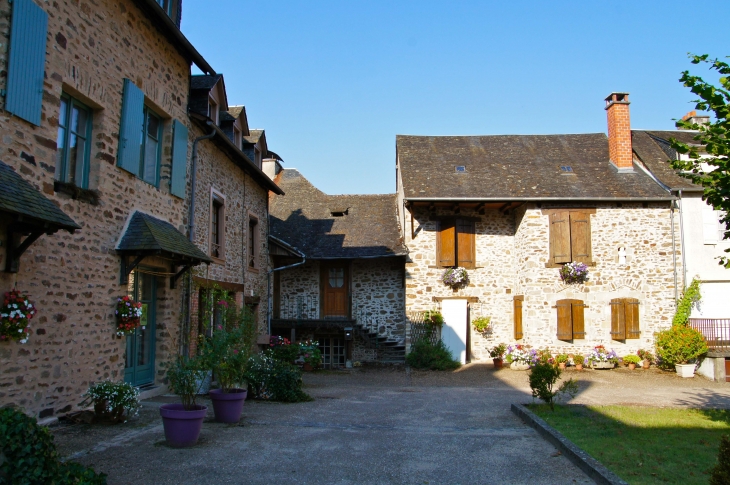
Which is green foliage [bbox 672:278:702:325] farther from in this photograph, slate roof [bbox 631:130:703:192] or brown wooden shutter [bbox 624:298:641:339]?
slate roof [bbox 631:130:703:192]

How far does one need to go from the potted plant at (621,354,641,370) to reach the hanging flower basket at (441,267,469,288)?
4805 millimetres

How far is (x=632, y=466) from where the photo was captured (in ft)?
18.1

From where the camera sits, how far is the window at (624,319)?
15633 mm

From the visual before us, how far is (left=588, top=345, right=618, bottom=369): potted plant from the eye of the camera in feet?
51.0

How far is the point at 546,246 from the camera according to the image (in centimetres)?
1602

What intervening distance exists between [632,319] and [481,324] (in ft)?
13.4

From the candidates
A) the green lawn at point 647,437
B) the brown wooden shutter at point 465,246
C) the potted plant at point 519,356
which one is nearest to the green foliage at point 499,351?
the potted plant at point 519,356

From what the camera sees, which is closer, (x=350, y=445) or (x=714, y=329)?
(x=350, y=445)

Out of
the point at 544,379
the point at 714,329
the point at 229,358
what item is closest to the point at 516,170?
the point at 714,329

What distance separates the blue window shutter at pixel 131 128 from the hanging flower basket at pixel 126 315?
76.5 inches

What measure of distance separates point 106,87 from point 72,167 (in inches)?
50.0

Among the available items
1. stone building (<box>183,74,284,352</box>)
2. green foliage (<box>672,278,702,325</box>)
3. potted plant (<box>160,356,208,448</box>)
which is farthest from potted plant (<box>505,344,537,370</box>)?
potted plant (<box>160,356,208,448</box>)

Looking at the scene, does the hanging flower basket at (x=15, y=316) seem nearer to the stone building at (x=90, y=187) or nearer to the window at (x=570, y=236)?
the stone building at (x=90, y=187)

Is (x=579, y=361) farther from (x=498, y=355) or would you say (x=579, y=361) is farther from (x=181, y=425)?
(x=181, y=425)
